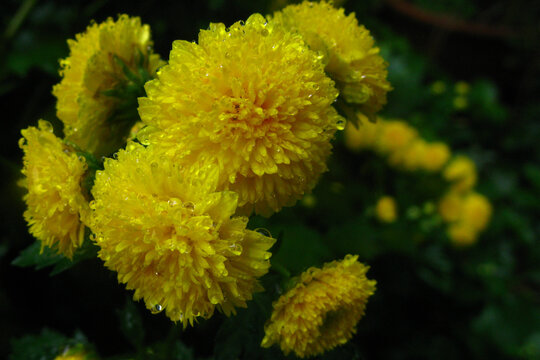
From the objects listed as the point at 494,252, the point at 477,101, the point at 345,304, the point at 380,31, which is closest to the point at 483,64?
the point at 477,101

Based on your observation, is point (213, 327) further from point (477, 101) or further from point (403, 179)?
point (477, 101)

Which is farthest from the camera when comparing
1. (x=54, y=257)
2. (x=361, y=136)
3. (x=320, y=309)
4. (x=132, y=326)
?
(x=361, y=136)

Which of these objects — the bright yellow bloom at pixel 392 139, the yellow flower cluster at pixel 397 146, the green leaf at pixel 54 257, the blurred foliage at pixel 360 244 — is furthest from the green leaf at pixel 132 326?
the bright yellow bloom at pixel 392 139

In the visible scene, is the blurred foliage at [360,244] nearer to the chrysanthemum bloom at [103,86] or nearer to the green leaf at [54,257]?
the green leaf at [54,257]

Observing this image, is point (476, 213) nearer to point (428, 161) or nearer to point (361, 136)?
point (428, 161)

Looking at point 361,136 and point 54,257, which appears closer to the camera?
point 54,257

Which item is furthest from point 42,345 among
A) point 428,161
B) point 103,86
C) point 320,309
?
point 428,161

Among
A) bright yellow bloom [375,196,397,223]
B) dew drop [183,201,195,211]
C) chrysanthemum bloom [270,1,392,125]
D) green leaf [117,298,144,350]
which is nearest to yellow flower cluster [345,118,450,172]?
bright yellow bloom [375,196,397,223]

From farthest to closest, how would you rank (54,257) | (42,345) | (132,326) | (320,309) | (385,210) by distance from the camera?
(385,210) → (42,345) → (132,326) → (54,257) → (320,309)
